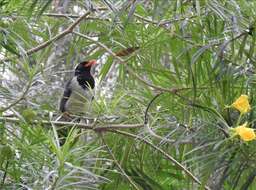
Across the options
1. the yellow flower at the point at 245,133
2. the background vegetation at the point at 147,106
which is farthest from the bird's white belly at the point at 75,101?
the yellow flower at the point at 245,133

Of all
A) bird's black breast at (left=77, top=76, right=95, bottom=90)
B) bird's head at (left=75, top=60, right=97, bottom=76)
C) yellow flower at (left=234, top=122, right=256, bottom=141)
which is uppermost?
yellow flower at (left=234, top=122, right=256, bottom=141)

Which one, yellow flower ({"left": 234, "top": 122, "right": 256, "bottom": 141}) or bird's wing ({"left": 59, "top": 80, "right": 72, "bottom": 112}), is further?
bird's wing ({"left": 59, "top": 80, "right": 72, "bottom": 112})

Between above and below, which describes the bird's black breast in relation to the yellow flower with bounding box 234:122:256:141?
below

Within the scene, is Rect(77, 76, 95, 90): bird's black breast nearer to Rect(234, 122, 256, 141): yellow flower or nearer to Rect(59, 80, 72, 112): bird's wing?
Rect(59, 80, 72, 112): bird's wing

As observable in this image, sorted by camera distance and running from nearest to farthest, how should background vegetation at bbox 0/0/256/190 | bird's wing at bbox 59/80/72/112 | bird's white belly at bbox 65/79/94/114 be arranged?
background vegetation at bbox 0/0/256/190 → bird's white belly at bbox 65/79/94/114 → bird's wing at bbox 59/80/72/112

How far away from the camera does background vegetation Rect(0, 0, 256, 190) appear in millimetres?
1517

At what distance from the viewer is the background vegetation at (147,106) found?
1517 millimetres

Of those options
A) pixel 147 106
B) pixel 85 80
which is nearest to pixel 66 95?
pixel 85 80

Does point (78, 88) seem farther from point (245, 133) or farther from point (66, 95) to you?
point (245, 133)

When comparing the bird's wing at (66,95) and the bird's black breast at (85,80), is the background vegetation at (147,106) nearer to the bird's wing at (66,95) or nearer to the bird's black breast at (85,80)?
the bird's wing at (66,95)

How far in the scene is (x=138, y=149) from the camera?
1.97 meters

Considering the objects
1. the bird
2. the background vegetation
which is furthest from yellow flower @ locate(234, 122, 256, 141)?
the bird

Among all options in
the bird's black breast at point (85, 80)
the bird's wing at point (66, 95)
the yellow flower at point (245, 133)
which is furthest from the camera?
the bird's black breast at point (85, 80)

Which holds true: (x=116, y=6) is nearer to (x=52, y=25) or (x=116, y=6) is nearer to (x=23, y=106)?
(x=23, y=106)
